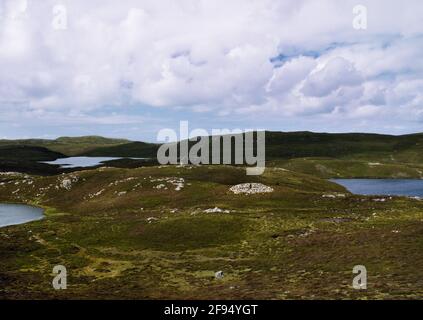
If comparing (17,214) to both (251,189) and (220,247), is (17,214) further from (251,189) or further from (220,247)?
(220,247)

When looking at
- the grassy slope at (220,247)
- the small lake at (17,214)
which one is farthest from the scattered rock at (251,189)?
the small lake at (17,214)

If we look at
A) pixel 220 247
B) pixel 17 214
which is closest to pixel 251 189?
pixel 220 247

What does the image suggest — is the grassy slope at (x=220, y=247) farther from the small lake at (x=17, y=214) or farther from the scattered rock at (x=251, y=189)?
the small lake at (x=17, y=214)

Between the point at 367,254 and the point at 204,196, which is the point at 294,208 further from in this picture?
the point at 367,254

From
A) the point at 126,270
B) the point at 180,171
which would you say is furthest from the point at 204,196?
the point at 126,270

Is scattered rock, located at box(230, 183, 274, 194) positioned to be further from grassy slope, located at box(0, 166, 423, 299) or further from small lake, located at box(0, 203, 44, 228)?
small lake, located at box(0, 203, 44, 228)

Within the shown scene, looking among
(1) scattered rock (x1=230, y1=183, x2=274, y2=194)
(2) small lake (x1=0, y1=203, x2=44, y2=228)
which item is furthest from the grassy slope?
(2) small lake (x1=0, y1=203, x2=44, y2=228)

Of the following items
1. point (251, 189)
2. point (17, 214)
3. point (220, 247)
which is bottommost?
point (17, 214)
